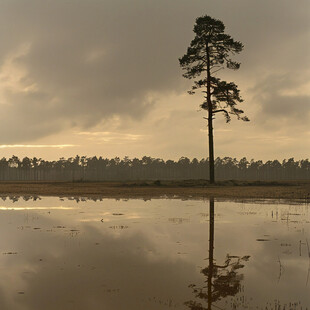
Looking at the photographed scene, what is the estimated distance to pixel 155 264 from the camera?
8969 millimetres

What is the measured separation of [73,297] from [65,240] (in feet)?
17.2

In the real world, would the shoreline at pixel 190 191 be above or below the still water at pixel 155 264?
above

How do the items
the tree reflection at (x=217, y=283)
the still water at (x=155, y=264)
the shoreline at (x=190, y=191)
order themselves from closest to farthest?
the tree reflection at (x=217, y=283), the still water at (x=155, y=264), the shoreline at (x=190, y=191)

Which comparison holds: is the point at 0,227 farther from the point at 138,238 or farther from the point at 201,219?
the point at 201,219

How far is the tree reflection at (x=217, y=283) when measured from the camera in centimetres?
655

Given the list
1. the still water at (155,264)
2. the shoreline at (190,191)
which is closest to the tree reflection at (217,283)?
the still water at (155,264)

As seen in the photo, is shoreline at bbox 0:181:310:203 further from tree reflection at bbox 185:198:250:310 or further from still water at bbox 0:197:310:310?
tree reflection at bbox 185:198:250:310

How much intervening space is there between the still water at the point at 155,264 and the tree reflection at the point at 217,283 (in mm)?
17

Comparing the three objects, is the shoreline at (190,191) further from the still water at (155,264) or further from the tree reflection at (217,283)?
the tree reflection at (217,283)

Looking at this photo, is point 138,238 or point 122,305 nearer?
point 122,305

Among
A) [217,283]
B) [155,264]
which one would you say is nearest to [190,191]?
[155,264]

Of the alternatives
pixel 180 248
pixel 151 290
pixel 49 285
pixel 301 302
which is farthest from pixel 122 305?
pixel 180 248

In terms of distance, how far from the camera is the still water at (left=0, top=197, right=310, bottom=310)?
6668mm

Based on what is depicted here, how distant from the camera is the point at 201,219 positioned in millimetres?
16375
